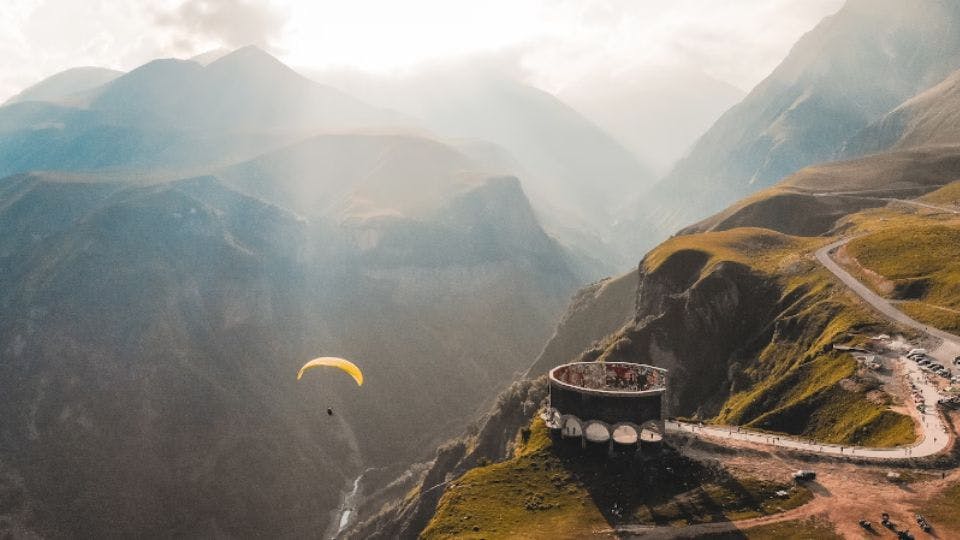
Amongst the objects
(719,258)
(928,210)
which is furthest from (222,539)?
(928,210)

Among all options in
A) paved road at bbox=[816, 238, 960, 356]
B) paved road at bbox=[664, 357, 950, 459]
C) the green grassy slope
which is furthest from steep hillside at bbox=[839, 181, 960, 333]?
the green grassy slope

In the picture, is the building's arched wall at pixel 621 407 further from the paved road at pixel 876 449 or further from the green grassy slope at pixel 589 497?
the paved road at pixel 876 449

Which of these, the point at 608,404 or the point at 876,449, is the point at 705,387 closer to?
the point at 876,449

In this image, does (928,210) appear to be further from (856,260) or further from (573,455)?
(573,455)

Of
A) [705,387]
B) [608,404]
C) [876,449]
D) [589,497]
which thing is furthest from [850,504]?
[705,387]

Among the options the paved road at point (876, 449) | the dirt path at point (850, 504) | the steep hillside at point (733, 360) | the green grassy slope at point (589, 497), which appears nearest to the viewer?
the dirt path at point (850, 504)

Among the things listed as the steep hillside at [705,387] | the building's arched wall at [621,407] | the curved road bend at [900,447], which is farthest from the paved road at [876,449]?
the building's arched wall at [621,407]

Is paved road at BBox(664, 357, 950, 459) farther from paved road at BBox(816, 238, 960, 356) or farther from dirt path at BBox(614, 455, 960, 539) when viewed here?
paved road at BBox(816, 238, 960, 356)

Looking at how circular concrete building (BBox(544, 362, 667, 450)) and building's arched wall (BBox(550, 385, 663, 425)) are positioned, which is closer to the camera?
building's arched wall (BBox(550, 385, 663, 425))
